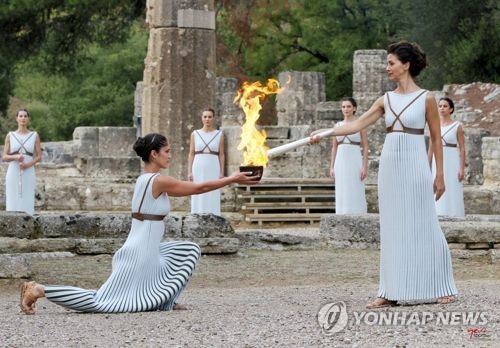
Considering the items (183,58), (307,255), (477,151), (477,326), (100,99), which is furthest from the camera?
(100,99)

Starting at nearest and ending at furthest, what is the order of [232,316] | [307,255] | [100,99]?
[232,316], [307,255], [100,99]

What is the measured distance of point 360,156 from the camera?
17.6 metres

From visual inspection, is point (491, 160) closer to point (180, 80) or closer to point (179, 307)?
point (180, 80)

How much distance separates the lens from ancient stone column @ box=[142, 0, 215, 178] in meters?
20.2

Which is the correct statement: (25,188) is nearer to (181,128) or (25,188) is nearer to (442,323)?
(181,128)

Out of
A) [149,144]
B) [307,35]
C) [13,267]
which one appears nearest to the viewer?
[149,144]

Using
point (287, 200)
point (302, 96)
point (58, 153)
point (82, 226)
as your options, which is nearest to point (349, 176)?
point (287, 200)

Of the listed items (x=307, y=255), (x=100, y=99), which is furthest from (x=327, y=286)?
(x=100, y=99)

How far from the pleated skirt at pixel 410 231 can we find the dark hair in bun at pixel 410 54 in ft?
1.63

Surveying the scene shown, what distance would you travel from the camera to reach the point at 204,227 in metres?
14.1

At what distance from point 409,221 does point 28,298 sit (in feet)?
8.80

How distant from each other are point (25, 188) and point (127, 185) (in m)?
3.95

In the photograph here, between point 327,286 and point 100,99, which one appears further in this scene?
point 100,99

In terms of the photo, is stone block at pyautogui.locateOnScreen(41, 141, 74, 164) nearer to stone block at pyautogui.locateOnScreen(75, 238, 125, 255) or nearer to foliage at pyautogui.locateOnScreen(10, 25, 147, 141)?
foliage at pyautogui.locateOnScreen(10, 25, 147, 141)
